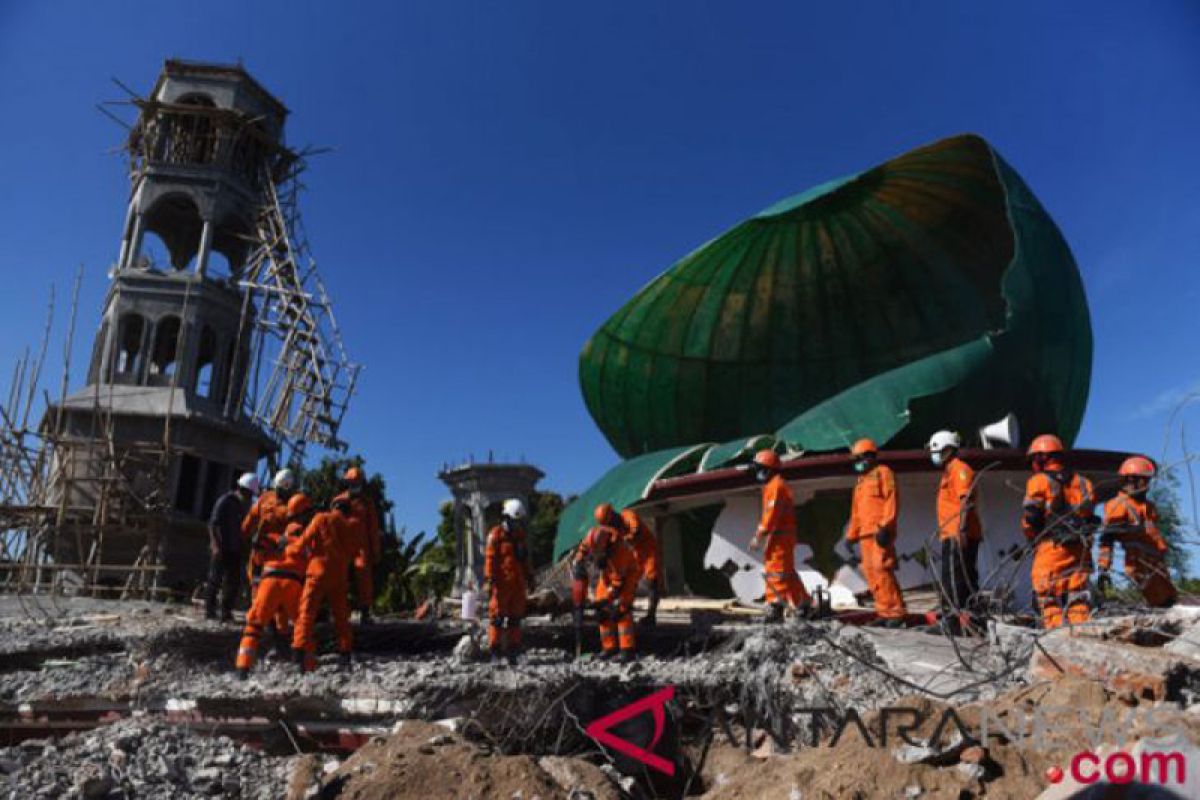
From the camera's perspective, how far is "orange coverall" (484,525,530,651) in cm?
708

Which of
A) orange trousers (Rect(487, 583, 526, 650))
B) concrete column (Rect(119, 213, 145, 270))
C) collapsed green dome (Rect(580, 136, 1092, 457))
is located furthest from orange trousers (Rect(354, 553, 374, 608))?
concrete column (Rect(119, 213, 145, 270))

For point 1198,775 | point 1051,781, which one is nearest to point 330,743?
point 1051,781

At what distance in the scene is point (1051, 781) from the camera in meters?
2.87

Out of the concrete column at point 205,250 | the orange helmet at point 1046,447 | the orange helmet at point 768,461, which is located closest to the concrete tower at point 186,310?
the concrete column at point 205,250

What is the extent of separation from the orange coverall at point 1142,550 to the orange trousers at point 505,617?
14.9ft

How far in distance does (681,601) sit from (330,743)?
27.0 ft

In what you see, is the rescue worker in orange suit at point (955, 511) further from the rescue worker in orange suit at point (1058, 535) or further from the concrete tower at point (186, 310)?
the concrete tower at point (186, 310)

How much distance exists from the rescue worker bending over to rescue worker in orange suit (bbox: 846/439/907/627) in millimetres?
1897

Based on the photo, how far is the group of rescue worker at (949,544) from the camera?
573cm

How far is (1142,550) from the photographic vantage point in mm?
5973

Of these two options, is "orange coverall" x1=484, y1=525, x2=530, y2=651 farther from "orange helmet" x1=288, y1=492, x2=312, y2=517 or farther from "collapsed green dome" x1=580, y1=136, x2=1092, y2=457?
"collapsed green dome" x1=580, y1=136, x2=1092, y2=457

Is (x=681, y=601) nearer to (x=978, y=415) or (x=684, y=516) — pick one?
(x=684, y=516)

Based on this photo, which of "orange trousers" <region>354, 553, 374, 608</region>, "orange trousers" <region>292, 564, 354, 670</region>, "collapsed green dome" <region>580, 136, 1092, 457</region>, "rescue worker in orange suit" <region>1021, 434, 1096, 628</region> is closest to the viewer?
"rescue worker in orange suit" <region>1021, 434, 1096, 628</region>

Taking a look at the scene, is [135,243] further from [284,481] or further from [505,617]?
[505,617]
